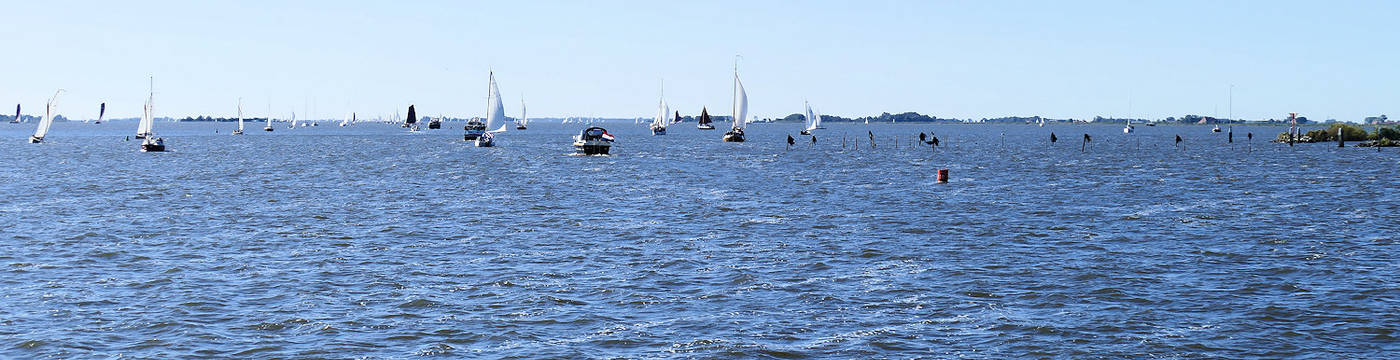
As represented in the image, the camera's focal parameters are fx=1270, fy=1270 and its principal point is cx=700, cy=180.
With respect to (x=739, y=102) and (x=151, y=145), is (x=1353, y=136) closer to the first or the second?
(x=739, y=102)

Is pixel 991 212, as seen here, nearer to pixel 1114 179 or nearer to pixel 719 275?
pixel 719 275

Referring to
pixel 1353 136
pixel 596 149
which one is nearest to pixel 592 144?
pixel 596 149

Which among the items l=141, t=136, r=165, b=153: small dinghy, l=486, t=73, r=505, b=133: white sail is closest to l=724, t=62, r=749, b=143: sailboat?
l=486, t=73, r=505, b=133: white sail

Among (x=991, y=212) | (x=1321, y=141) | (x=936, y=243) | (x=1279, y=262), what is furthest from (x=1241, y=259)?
(x=1321, y=141)

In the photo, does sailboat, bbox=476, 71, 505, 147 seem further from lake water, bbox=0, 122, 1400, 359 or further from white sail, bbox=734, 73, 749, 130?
lake water, bbox=0, 122, 1400, 359

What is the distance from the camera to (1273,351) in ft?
79.0

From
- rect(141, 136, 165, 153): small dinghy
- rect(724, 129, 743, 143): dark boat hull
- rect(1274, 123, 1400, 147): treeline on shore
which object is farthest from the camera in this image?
rect(724, 129, 743, 143): dark boat hull

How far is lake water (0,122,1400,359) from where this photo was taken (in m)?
24.8

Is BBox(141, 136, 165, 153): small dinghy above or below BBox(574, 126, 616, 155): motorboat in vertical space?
below

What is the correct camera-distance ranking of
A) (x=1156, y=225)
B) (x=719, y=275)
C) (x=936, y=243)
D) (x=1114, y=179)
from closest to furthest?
(x=719, y=275), (x=936, y=243), (x=1156, y=225), (x=1114, y=179)

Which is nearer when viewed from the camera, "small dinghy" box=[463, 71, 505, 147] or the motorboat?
the motorboat

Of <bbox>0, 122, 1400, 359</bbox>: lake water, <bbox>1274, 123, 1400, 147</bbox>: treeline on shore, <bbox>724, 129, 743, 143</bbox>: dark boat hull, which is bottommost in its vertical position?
<bbox>0, 122, 1400, 359</bbox>: lake water

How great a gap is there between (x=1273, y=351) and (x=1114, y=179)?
64.6m

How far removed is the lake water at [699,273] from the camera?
24797mm
